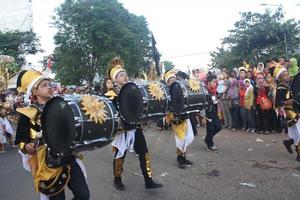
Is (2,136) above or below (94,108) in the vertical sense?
below

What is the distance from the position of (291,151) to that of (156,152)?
10.00ft

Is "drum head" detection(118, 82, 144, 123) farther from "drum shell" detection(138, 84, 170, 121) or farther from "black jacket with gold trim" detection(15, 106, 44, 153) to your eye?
"black jacket with gold trim" detection(15, 106, 44, 153)

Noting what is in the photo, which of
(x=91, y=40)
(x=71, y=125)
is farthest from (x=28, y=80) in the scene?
(x=91, y=40)

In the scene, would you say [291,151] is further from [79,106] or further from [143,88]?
[79,106]

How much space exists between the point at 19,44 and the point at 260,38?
34.0 metres

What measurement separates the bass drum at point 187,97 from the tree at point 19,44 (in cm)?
4041

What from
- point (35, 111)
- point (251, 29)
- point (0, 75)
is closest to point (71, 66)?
point (251, 29)

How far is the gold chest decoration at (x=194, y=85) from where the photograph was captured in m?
7.22

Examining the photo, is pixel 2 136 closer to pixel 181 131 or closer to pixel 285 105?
pixel 181 131

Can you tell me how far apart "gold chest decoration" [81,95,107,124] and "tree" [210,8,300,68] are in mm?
15748

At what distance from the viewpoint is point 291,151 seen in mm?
7969

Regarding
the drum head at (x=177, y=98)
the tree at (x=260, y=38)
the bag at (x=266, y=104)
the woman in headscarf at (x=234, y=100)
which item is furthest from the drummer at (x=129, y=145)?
the tree at (x=260, y=38)

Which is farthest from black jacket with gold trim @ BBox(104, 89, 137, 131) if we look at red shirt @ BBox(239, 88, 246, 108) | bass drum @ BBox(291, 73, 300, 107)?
red shirt @ BBox(239, 88, 246, 108)

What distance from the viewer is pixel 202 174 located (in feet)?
23.2
